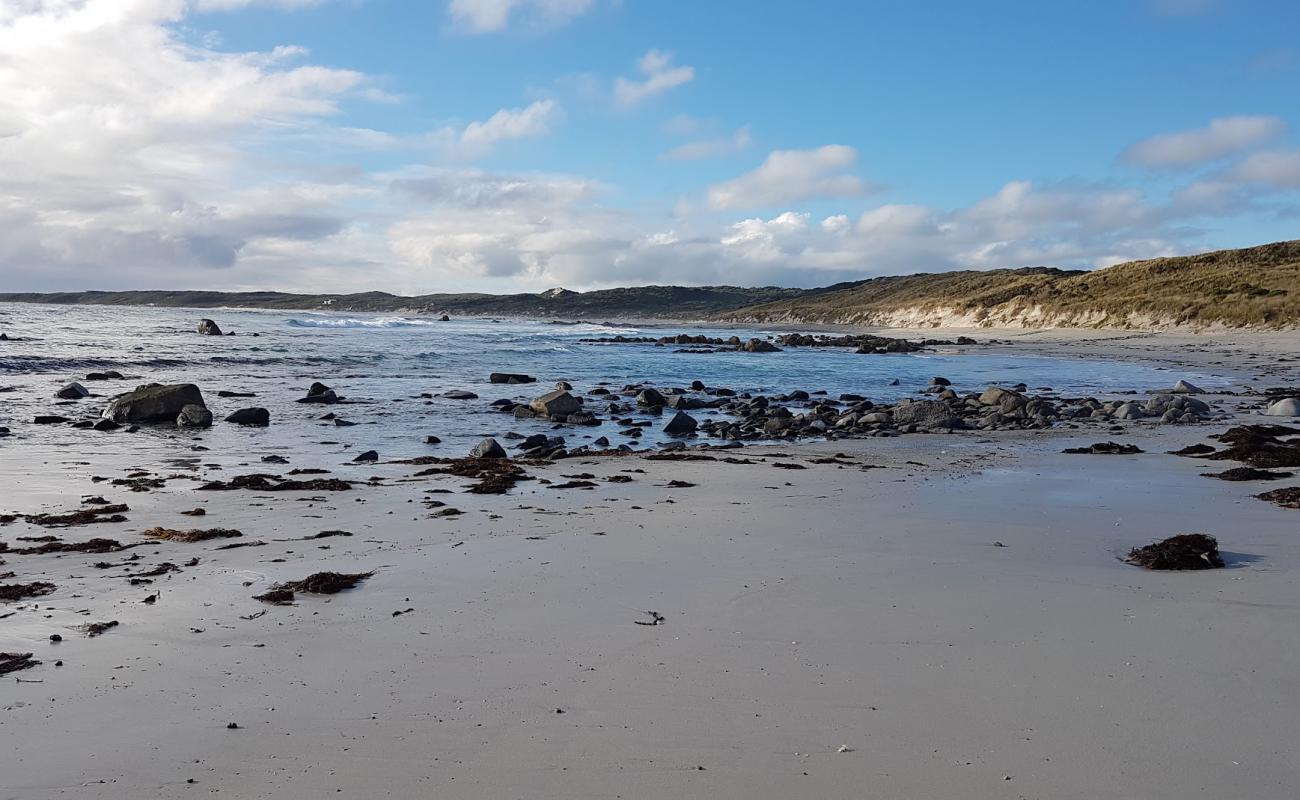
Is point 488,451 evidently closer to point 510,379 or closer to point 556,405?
point 556,405

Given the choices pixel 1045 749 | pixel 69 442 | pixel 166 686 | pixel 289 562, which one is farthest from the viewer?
pixel 69 442

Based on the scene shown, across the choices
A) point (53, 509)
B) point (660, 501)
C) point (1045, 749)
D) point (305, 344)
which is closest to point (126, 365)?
point (305, 344)

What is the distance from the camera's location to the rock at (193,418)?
584 inches

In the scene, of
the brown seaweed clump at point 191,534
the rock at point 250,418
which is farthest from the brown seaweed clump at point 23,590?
the rock at point 250,418

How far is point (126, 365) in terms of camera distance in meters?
26.9

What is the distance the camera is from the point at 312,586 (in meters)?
5.60

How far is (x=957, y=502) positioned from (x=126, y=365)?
26.8 metres

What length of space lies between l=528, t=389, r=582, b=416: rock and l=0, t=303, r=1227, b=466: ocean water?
0.69 metres

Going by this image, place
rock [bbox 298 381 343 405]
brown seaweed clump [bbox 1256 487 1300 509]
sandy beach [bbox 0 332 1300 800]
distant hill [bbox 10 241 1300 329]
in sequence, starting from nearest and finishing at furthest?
sandy beach [bbox 0 332 1300 800] → brown seaweed clump [bbox 1256 487 1300 509] → rock [bbox 298 381 343 405] → distant hill [bbox 10 241 1300 329]

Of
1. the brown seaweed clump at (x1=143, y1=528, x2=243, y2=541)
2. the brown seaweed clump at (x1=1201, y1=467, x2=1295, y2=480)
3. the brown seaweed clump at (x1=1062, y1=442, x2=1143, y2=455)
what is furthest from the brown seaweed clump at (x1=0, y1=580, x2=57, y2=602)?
the brown seaweed clump at (x1=1062, y1=442, x2=1143, y2=455)

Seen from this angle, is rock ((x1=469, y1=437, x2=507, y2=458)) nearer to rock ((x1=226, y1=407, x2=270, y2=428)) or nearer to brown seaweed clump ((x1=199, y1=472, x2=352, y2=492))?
brown seaweed clump ((x1=199, y1=472, x2=352, y2=492))

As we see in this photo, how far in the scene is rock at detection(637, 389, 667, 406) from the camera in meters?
20.2

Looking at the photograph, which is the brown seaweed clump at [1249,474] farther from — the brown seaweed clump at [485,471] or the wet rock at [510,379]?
the wet rock at [510,379]

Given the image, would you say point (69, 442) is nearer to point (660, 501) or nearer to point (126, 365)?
point (660, 501)
